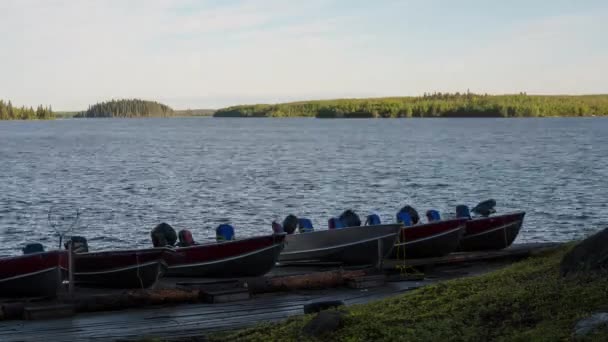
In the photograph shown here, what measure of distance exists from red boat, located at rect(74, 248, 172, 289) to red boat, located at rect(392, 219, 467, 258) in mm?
5863

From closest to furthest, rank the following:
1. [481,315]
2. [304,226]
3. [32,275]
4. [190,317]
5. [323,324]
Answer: [481,315] → [323,324] → [190,317] → [32,275] → [304,226]

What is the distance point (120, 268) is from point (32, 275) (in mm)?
1728

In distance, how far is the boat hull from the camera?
19.2 m

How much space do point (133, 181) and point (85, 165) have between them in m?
18.5

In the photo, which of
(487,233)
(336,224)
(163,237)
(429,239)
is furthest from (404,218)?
(163,237)

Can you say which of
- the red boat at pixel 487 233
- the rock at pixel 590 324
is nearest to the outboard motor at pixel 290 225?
the red boat at pixel 487 233

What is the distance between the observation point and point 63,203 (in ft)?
144

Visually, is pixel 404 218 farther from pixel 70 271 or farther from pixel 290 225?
pixel 70 271

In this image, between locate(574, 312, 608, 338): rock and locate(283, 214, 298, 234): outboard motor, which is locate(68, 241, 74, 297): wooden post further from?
locate(574, 312, 608, 338): rock

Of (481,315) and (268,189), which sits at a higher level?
(481,315)

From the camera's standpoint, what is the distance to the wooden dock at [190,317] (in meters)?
13.1

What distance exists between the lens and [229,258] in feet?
59.4

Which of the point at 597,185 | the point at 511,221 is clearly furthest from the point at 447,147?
the point at 511,221

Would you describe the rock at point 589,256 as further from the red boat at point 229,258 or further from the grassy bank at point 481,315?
the red boat at point 229,258
